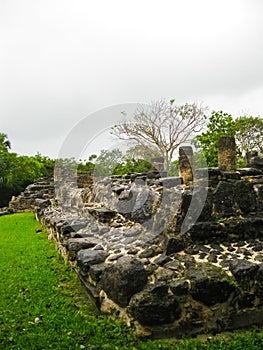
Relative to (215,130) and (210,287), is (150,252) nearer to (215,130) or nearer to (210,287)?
(210,287)

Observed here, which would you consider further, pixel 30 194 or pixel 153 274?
pixel 30 194

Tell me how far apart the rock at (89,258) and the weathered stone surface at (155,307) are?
1083 millimetres

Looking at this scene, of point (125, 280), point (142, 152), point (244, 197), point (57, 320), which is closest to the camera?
point (125, 280)

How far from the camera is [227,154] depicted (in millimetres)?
6250

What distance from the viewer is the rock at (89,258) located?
15.5ft

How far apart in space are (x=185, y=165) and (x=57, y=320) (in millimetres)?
3708

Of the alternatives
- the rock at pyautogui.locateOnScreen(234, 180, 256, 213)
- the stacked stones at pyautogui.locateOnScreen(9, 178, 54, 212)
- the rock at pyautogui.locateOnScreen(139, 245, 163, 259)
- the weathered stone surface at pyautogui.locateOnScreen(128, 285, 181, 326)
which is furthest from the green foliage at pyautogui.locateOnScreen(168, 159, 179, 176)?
the weathered stone surface at pyautogui.locateOnScreen(128, 285, 181, 326)

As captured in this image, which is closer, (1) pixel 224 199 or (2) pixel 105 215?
(1) pixel 224 199

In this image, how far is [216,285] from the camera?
12.5ft

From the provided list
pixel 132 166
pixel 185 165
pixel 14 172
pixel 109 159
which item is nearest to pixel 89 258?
pixel 185 165

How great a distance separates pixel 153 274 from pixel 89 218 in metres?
4.11

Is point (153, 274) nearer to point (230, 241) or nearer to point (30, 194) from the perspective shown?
point (230, 241)

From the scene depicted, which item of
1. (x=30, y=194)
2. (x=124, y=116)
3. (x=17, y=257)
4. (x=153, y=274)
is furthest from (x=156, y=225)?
(x=124, y=116)

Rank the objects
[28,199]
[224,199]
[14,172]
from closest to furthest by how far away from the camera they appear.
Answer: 1. [224,199]
2. [28,199]
3. [14,172]
